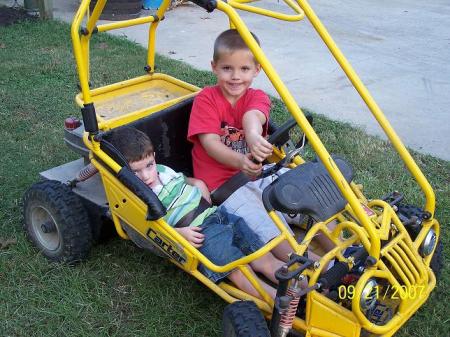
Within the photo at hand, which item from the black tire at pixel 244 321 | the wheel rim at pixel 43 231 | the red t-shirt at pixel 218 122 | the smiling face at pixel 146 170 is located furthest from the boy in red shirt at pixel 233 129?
the wheel rim at pixel 43 231

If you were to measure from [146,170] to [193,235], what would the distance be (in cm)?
39

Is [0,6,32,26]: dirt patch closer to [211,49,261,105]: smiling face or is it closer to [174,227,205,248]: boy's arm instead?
[211,49,261,105]: smiling face

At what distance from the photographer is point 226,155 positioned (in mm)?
2451

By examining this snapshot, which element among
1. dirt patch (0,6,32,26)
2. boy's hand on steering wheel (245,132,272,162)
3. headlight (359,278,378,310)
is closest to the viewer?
headlight (359,278,378,310)

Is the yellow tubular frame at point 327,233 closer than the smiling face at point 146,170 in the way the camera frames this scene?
Yes

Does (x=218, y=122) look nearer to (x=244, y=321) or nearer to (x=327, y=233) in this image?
(x=327, y=233)

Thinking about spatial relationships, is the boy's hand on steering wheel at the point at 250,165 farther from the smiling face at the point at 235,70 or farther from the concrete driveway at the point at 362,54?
the concrete driveway at the point at 362,54

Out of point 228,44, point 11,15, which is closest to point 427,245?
point 228,44

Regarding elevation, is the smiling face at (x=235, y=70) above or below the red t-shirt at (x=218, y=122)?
above

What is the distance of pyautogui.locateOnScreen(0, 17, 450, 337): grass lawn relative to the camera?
8.01 feet

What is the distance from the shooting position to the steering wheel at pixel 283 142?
2.18 metres

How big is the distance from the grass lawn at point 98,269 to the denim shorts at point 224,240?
0.33m

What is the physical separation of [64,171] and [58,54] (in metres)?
2.93

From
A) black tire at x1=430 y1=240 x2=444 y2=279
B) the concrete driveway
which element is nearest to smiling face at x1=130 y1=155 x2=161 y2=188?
black tire at x1=430 y1=240 x2=444 y2=279
